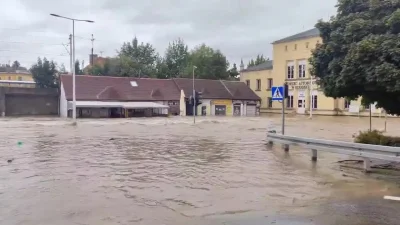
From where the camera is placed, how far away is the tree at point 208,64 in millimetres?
87350

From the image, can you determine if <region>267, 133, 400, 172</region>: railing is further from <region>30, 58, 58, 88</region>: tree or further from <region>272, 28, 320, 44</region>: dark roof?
<region>30, 58, 58, 88</region>: tree

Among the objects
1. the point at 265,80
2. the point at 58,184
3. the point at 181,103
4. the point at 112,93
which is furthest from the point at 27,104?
the point at 58,184

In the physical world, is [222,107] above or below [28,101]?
below

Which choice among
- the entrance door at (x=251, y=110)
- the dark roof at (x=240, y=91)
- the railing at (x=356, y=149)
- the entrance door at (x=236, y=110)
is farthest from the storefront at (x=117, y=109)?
the railing at (x=356, y=149)

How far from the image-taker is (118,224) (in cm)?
648

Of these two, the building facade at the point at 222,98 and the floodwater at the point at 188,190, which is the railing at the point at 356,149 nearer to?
the floodwater at the point at 188,190

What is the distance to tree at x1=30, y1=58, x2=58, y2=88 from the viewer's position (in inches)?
3014

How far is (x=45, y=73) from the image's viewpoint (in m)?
76.8

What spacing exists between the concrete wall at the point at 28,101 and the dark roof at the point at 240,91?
29.3m

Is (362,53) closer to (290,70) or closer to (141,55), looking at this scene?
(290,70)

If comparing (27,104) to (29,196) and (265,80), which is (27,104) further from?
(29,196)

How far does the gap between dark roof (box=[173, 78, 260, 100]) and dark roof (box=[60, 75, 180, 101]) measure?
6.56ft

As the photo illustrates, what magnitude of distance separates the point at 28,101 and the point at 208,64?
35.5 meters

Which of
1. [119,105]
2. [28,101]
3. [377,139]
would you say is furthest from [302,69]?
[377,139]
